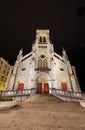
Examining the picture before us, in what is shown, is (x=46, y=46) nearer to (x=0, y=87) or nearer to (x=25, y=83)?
(x=25, y=83)

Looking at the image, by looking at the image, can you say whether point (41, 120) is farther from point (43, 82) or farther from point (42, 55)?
point (42, 55)

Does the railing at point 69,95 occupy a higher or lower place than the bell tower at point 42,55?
lower

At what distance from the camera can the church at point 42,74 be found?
2447 cm

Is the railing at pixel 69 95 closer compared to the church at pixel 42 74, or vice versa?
the railing at pixel 69 95

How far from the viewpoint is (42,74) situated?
1007 inches

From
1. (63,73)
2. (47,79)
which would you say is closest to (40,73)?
(47,79)

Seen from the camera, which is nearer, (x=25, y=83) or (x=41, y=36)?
(x=25, y=83)

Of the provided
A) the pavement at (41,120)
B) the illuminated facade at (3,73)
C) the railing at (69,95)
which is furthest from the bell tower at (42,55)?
the pavement at (41,120)

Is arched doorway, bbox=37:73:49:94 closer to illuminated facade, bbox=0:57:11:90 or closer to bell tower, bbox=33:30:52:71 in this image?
bell tower, bbox=33:30:52:71

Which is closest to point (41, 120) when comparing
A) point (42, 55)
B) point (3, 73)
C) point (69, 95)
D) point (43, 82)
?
point (69, 95)

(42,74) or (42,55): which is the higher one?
(42,55)

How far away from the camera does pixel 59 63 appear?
2872cm

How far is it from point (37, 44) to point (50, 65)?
305 inches

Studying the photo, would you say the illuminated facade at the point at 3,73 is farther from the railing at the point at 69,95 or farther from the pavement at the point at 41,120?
the pavement at the point at 41,120
